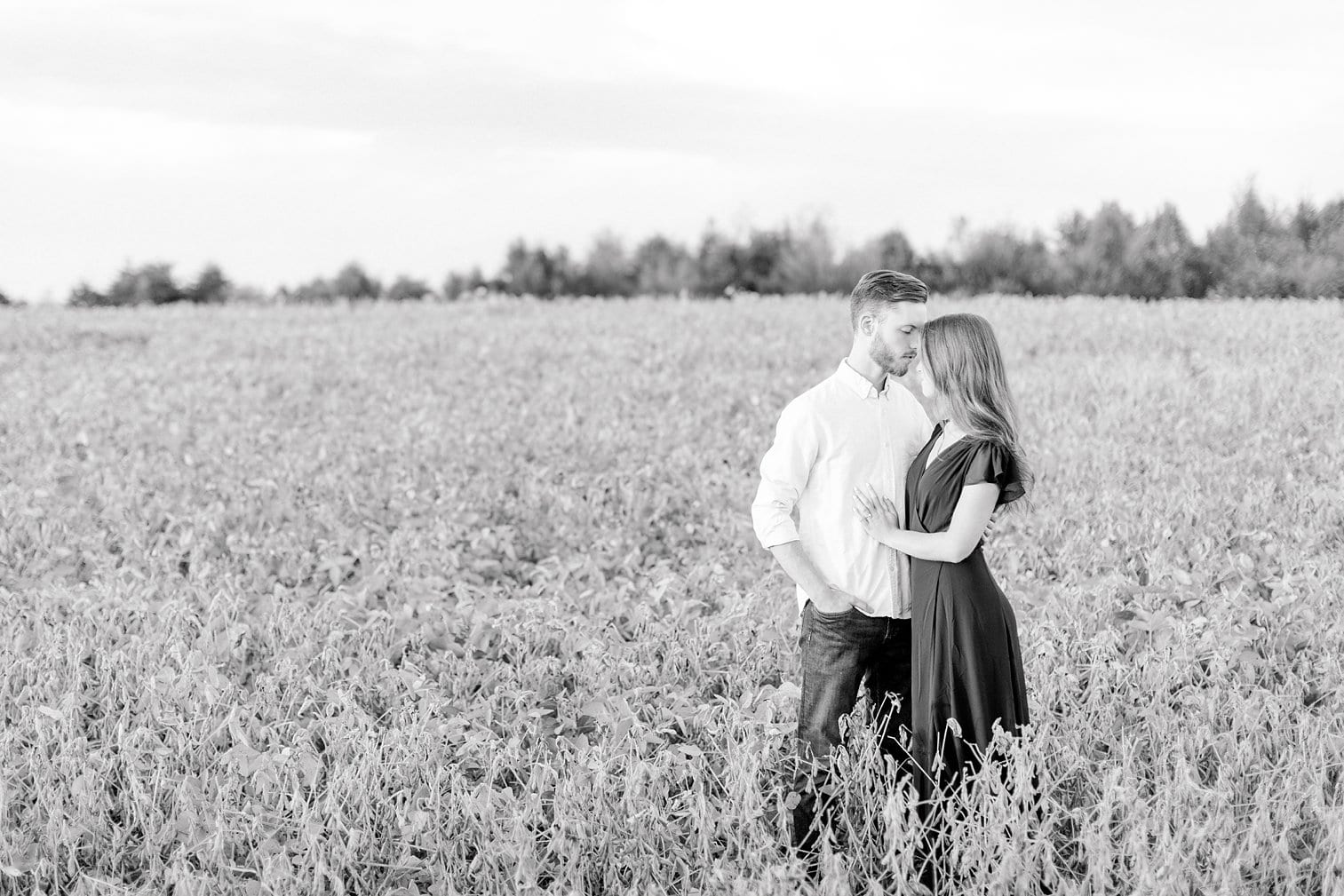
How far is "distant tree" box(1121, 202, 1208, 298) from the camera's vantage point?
33.9m

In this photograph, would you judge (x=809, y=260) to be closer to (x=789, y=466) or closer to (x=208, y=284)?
(x=208, y=284)

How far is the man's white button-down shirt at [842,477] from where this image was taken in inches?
149

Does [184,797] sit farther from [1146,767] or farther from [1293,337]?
[1293,337]

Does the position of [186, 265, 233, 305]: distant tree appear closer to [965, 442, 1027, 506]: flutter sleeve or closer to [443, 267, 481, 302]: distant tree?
[443, 267, 481, 302]: distant tree

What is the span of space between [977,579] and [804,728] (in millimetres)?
851

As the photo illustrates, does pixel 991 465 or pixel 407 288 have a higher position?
pixel 407 288

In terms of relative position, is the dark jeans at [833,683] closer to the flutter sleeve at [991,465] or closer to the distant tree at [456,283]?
the flutter sleeve at [991,465]

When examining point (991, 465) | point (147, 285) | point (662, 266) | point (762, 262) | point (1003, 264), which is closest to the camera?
point (991, 465)

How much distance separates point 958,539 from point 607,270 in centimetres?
3796

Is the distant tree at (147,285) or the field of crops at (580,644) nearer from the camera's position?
the field of crops at (580,644)

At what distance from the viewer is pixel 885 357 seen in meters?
3.76

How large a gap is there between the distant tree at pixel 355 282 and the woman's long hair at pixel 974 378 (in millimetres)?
45104

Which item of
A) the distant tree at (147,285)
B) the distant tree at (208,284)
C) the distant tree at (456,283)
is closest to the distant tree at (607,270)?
the distant tree at (456,283)

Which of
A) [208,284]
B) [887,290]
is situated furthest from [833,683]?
[208,284]
